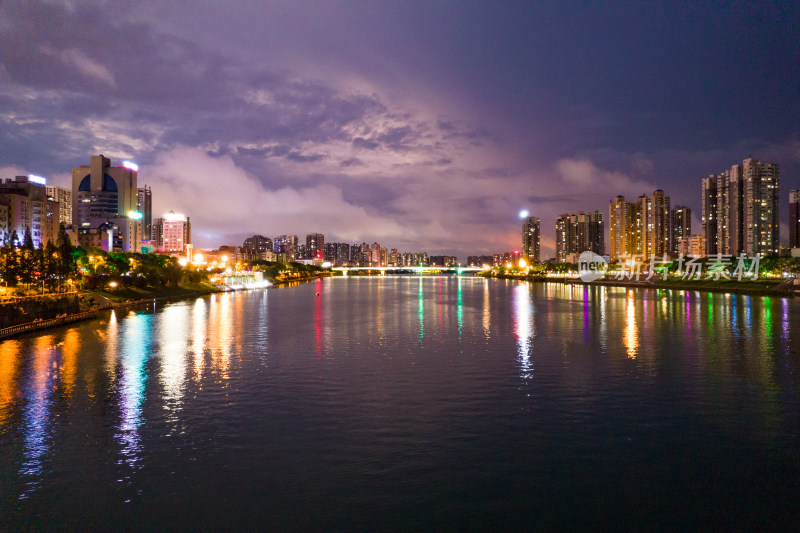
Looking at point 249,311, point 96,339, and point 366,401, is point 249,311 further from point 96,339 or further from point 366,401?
point 366,401

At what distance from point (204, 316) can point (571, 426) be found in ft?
176

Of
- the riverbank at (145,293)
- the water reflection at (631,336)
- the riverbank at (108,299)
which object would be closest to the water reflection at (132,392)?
the riverbank at (108,299)

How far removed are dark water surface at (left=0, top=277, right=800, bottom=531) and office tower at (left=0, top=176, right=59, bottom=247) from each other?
162053mm

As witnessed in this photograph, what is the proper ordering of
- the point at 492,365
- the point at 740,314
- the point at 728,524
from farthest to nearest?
the point at 740,314
the point at 492,365
the point at 728,524

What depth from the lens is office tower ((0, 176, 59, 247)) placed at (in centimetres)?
16475

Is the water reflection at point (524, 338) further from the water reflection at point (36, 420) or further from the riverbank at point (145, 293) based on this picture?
the riverbank at point (145, 293)

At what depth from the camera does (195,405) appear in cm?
2145

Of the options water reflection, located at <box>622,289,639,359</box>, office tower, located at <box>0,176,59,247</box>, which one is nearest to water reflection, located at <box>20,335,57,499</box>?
water reflection, located at <box>622,289,639,359</box>

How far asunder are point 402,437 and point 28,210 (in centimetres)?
19578

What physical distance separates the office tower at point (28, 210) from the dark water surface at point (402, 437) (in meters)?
162

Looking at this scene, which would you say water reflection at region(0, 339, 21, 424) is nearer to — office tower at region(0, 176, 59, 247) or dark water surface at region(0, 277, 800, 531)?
dark water surface at region(0, 277, 800, 531)

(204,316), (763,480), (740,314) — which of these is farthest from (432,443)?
(740,314)

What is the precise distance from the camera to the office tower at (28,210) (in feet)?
541

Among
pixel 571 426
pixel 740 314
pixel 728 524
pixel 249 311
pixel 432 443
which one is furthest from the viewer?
pixel 249 311
